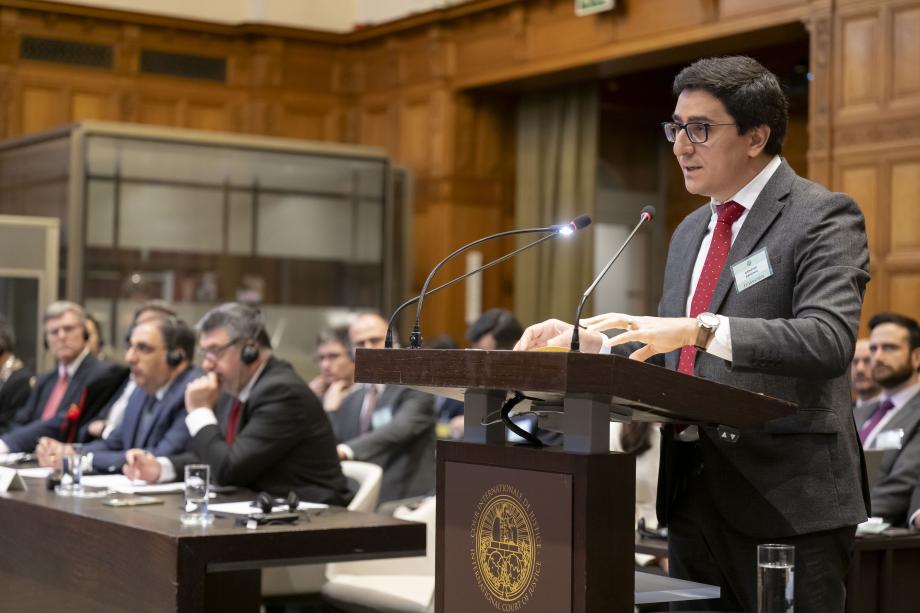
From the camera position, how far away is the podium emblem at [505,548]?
70.2 inches

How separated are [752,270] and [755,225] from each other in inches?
3.2

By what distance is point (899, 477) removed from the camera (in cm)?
436

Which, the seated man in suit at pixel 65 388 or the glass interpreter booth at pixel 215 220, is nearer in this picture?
the seated man in suit at pixel 65 388

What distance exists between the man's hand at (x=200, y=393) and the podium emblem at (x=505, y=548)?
2.70 meters

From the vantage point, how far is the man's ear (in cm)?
207

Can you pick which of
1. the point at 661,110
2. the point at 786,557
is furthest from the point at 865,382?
the point at 661,110

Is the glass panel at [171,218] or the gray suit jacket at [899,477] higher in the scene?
the glass panel at [171,218]

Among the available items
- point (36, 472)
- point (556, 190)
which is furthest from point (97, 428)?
point (556, 190)

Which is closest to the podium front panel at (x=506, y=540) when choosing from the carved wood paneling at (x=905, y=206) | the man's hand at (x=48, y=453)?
the man's hand at (x=48, y=453)

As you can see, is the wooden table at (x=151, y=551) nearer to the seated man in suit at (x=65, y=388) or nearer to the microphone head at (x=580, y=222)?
the microphone head at (x=580, y=222)

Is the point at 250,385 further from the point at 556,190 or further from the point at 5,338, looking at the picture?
the point at 556,190

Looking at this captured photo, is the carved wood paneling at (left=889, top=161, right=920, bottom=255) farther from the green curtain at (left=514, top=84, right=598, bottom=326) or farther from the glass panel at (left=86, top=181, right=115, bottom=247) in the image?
the glass panel at (left=86, top=181, right=115, bottom=247)

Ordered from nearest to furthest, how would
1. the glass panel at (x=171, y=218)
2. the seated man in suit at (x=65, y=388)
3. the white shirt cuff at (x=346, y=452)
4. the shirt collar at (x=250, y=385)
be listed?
the shirt collar at (x=250, y=385)
the white shirt cuff at (x=346, y=452)
the seated man in suit at (x=65, y=388)
the glass panel at (x=171, y=218)

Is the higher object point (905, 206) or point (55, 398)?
point (905, 206)
